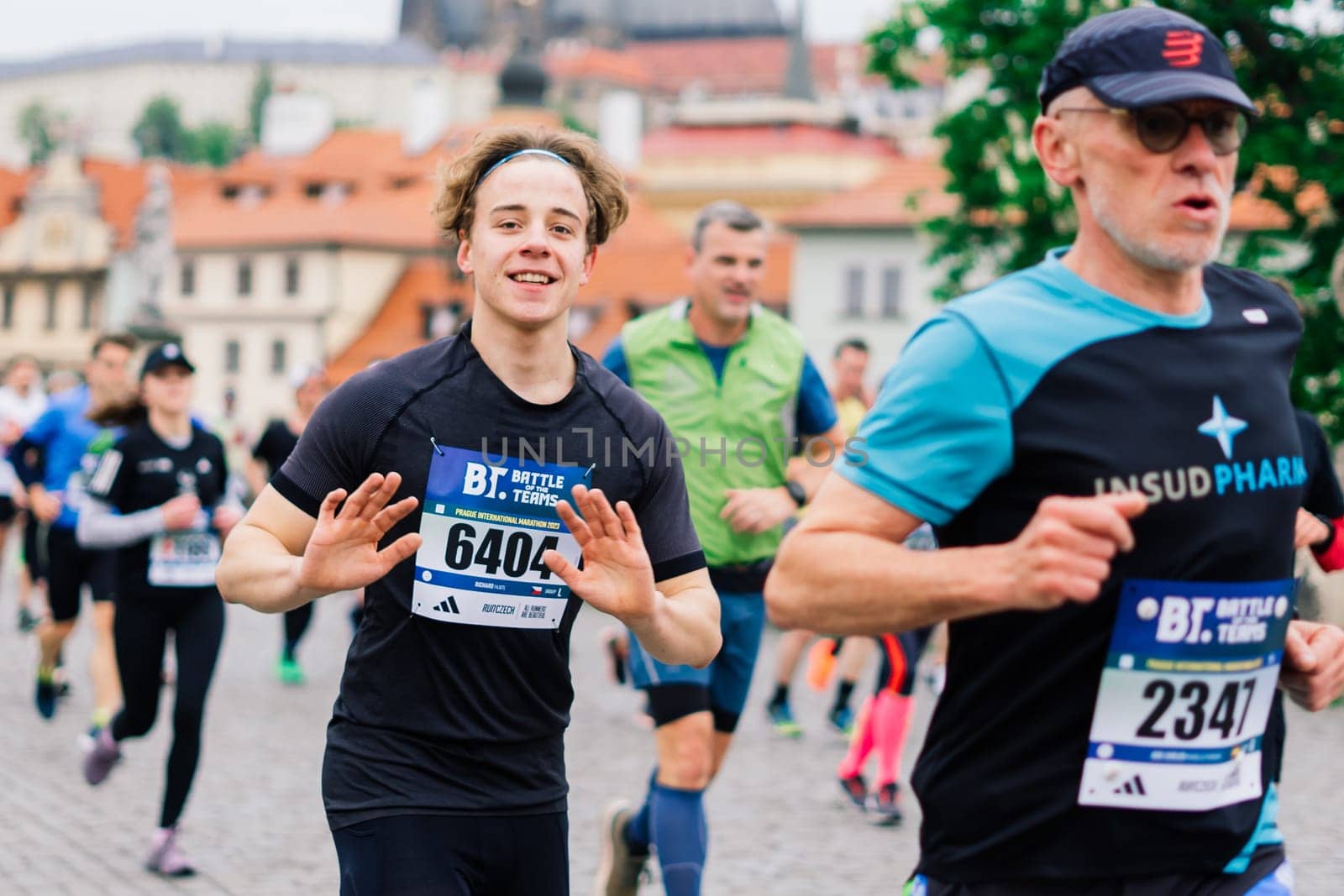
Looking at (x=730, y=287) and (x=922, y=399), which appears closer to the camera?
(x=922, y=399)

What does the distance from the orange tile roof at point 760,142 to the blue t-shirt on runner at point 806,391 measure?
63.4m

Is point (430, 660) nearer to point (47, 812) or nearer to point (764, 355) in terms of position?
point (764, 355)

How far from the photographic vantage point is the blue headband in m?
4.15

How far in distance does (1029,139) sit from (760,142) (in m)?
54.5

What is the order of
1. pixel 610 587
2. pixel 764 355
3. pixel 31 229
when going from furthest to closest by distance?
pixel 31 229, pixel 764 355, pixel 610 587

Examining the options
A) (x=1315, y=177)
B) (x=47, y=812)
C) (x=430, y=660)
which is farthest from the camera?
(x=1315, y=177)

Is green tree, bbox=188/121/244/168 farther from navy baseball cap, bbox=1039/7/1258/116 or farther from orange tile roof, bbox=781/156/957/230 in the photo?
navy baseball cap, bbox=1039/7/1258/116

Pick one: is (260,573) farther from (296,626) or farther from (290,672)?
(290,672)

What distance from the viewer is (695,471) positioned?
702 centimetres

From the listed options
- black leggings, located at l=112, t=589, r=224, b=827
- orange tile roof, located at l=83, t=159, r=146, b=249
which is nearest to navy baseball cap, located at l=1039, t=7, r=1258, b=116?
black leggings, located at l=112, t=589, r=224, b=827

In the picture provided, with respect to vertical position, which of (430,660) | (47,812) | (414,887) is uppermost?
(430,660)

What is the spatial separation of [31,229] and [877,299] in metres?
45.8

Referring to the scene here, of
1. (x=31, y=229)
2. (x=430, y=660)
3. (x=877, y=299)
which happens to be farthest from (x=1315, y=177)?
(x=31, y=229)

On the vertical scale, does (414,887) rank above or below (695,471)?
below
